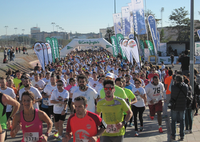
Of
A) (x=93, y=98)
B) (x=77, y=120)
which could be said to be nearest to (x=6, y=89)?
(x=93, y=98)

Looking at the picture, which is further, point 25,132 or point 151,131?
point 151,131

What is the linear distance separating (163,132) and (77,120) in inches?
180

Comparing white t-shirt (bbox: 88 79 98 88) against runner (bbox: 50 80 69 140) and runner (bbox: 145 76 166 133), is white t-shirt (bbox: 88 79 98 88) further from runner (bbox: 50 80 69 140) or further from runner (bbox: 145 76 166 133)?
runner (bbox: 50 80 69 140)

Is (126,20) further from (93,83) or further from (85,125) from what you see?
(85,125)

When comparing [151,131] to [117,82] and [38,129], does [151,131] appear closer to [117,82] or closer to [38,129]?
[117,82]

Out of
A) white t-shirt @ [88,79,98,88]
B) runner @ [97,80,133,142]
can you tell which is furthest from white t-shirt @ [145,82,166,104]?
runner @ [97,80,133,142]

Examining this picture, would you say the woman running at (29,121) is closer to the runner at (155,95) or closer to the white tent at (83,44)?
the runner at (155,95)

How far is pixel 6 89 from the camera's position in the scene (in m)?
6.85

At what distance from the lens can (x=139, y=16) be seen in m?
22.7

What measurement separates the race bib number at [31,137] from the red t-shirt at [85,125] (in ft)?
2.07

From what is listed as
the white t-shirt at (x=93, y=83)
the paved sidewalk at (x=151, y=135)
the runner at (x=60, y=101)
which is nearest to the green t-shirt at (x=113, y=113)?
the runner at (x=60, y=101)

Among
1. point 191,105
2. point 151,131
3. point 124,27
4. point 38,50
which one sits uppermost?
point 124,27

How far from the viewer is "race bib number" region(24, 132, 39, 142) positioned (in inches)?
152

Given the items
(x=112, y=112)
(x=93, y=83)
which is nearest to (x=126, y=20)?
(x=93, y=83)
